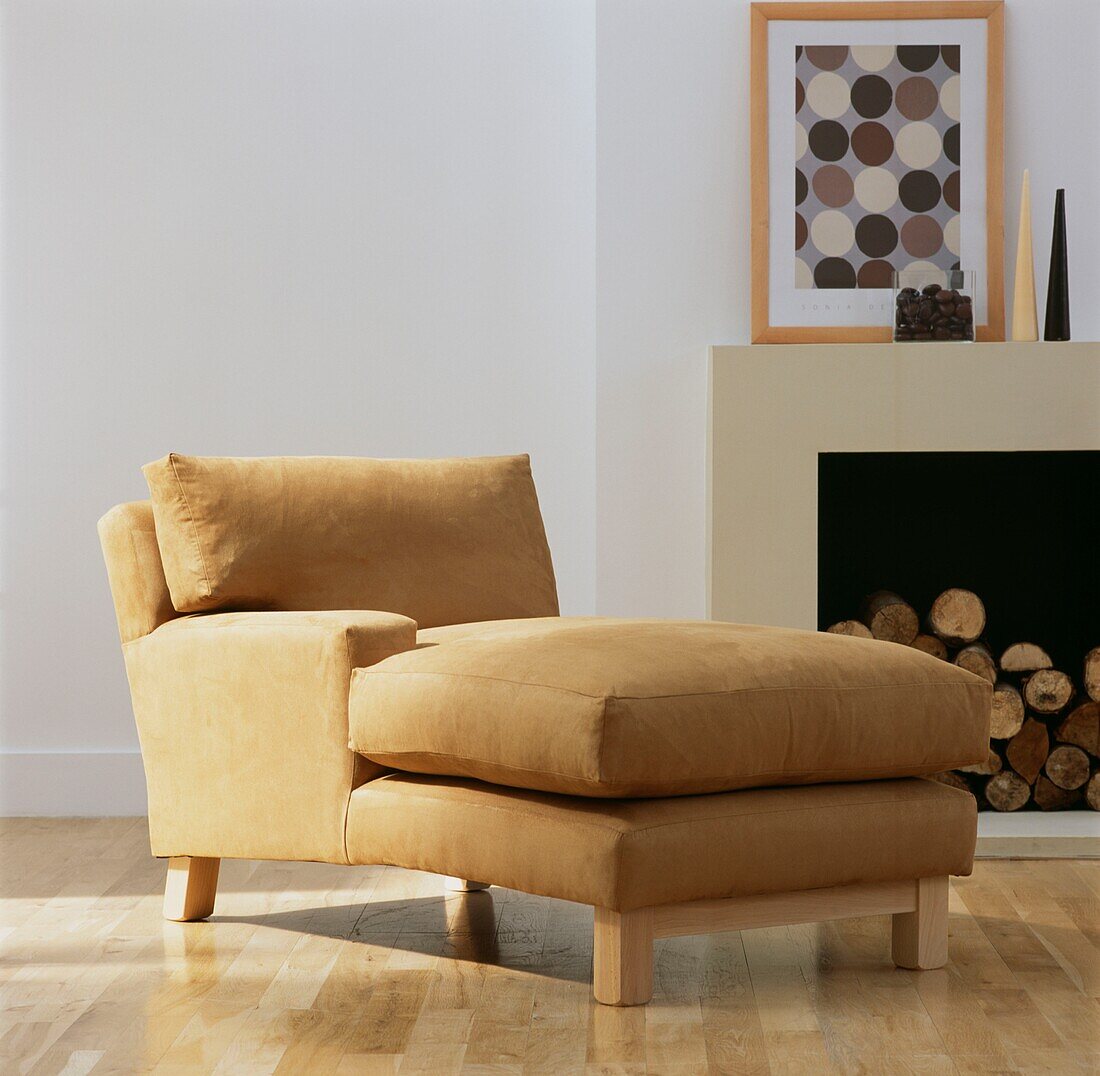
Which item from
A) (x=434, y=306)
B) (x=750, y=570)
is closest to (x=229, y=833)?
(x=750, y=570)

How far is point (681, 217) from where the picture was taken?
11.5 feet

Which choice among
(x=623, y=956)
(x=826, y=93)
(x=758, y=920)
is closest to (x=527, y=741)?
(x=623, y=956)

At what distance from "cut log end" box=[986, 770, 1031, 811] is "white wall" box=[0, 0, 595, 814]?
1.08 meters

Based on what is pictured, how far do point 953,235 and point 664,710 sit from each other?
2.02 m

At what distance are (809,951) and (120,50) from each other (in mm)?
2752

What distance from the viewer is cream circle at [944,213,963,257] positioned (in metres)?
3.47

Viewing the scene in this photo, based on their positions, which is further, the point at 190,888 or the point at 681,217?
the point at 681,217

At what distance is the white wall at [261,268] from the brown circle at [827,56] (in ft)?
1.84

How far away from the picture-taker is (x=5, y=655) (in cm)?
365

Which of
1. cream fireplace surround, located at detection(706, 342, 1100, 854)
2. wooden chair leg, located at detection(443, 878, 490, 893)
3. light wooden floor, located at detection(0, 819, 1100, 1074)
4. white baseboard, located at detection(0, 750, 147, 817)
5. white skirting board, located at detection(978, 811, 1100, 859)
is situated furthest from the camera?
white baseboard, located at detection(0, 750, 147, 817)

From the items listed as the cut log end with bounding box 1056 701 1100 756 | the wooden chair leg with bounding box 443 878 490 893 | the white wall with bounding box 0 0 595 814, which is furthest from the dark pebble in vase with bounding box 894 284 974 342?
the wooden chair leg with bounding box 443 878 490 893

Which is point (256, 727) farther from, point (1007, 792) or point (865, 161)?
point (865, 161)

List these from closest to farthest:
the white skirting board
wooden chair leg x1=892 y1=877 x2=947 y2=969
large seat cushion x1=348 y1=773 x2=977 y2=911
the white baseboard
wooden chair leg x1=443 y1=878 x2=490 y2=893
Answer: large seat cushion x1=348 y1=773 x2=977 y2=911 < wooden chair leg x1=892 y1=877 x2=947 y2=969 < wooden chair leg x1=443 y1=878 x2=490 y2=893 < the white skirting board < the white baseboard

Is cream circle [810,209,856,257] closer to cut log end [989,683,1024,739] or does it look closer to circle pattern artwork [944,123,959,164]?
circle pattern artwork [944,123,959,164]
